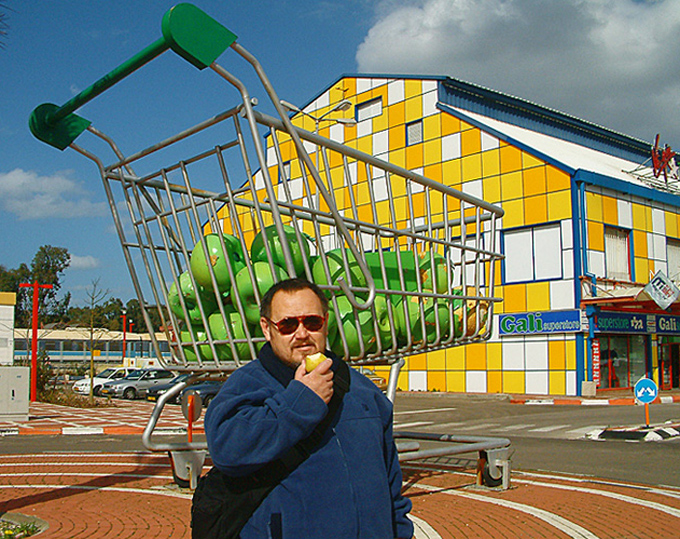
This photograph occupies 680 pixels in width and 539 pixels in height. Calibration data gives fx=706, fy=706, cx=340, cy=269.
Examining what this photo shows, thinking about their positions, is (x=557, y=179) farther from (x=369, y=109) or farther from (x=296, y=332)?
(x=296, y=332)

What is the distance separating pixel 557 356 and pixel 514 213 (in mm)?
5395

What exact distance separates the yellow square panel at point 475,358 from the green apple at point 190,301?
22.9m

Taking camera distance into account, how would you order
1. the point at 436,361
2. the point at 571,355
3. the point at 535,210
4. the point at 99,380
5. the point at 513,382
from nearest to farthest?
the point at 571,355, the point at 535,210, the point at 513,382, the point at 436,361, the point at 99,380

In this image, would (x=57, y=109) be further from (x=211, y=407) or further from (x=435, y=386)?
(x=435, y=386)

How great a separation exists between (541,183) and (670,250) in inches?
282

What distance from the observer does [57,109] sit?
4484 millimetres

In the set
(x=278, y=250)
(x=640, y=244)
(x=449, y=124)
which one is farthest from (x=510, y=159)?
(x=278, y=250)

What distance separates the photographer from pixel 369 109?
103ft

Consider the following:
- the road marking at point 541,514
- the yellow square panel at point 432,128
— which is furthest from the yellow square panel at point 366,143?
the road marking at point 541,514

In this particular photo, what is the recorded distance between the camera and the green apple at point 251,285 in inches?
171

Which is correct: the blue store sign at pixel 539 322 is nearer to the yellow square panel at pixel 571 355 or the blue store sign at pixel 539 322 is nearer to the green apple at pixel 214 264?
the yellow square panel at pixel 571 355

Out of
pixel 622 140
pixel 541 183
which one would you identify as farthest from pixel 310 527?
pixel 622 140

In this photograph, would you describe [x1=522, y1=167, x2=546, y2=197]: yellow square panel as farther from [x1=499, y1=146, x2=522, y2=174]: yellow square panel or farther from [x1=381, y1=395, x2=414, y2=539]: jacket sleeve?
[x1=381, y1=395, x2=414, y2=539]: jacket sleeve

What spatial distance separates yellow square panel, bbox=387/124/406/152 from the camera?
30094mm
